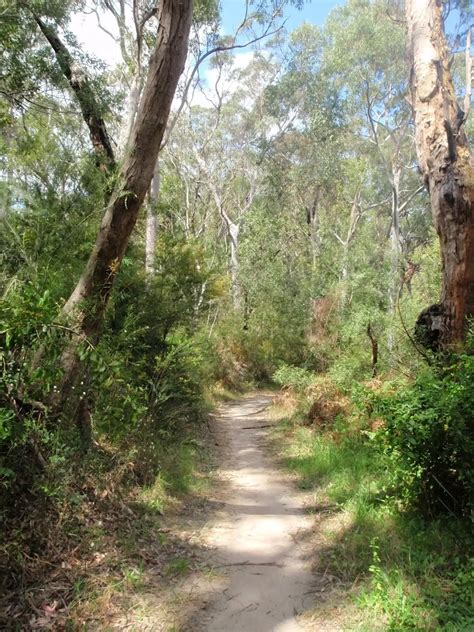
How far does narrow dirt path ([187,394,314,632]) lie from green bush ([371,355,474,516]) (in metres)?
1.26

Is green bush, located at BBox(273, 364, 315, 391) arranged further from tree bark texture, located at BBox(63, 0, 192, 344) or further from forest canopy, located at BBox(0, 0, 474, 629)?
tree bark texture, located at BBox(63, 0, 192, 344)

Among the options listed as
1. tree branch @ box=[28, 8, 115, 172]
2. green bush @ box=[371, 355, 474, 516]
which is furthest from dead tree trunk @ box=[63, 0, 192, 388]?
green bush @ box=[371, 355, 474, 516]

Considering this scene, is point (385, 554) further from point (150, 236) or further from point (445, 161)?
point (150, 236)

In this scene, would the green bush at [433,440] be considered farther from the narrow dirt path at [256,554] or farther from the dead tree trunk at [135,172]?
the dead tree trunk at [135,172]

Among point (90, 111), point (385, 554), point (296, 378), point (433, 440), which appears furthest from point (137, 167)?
point (296, 378)

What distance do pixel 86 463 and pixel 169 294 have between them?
3.54 metres

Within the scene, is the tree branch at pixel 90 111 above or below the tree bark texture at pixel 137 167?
above

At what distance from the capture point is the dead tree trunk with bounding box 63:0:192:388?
4121 millimetres

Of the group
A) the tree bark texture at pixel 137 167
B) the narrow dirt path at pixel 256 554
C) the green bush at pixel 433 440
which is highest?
the tree bark texture at pixel 137 167

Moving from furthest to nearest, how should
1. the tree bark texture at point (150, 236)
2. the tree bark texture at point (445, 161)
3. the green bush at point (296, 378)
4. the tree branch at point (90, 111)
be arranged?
1. the green bush at point (296, 378)
2. the tree bark texture at point (150, 236)
3. the tree branch at point (90, 111)
4. the tree bark texture at point (445, 161)

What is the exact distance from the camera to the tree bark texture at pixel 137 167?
412cm

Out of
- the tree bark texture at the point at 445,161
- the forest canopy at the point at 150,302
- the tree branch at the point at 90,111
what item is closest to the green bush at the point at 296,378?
the forest canopy at the point at 150,302

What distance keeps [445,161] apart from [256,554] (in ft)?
15.1

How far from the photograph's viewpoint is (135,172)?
4.32 metres
